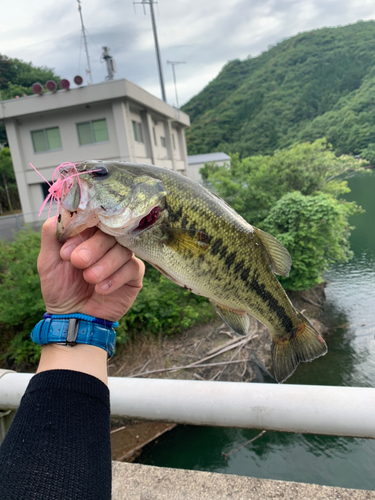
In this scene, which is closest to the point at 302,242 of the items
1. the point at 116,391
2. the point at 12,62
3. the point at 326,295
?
the point at 326,295

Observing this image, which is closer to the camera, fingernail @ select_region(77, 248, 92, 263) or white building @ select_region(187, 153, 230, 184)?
fingernail @ select_region(77, 248, 92, 263)

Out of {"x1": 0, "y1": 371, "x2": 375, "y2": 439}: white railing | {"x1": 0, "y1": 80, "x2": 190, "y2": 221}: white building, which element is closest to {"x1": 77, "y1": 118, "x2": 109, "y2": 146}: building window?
{"x1": 0, "y1": 80, "x2": 190, "y2": 221}: white building

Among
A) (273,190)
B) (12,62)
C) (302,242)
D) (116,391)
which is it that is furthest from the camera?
(12,62)

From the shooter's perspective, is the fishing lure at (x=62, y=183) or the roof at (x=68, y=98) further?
the roof at (x=68, y=98)

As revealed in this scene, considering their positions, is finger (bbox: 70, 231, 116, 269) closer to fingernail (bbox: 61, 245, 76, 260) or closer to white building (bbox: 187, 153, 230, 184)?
fingernail (bbox: 61, 245, 76, 260)

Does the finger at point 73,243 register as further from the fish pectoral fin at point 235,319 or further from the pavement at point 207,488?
the pavement at point 207,488

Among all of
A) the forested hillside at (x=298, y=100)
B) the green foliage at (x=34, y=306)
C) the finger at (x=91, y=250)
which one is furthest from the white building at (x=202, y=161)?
the finger at (x=91, y=250)

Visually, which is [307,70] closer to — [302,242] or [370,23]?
[370,23]
